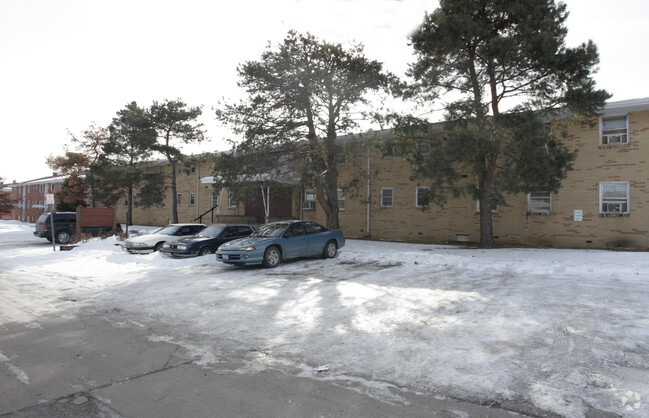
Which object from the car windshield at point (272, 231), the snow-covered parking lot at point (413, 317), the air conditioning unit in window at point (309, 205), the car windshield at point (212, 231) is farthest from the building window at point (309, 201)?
the snow-covered parking lot at point (413, 317)

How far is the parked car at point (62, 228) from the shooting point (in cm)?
2119

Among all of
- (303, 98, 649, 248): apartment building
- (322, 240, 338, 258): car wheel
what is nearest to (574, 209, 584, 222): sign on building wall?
(303, 98, 649, 248): apartment building

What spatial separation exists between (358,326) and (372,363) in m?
1.42

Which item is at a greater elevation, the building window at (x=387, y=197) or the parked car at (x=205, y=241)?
the building window at (x=387, y=197)

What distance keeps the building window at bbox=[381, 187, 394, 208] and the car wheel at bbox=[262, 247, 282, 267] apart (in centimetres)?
1117

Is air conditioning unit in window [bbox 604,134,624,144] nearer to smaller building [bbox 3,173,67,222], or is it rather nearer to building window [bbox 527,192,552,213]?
building window [bbox 527,192,552,213]

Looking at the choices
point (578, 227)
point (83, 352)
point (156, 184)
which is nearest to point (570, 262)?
point (578, 227)

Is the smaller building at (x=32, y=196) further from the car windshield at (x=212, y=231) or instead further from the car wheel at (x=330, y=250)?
the car wheel at (x=330, y=250)

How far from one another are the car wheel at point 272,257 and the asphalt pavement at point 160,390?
677 cm

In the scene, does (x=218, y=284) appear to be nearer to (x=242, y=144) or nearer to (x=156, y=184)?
(x=242, y=144)

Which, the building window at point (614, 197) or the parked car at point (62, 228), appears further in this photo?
the parked car at point (62, 228)

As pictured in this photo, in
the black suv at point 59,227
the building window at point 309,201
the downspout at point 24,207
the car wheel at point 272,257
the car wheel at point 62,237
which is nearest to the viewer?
the car wheel at point 272,257

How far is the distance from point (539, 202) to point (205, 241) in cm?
1443

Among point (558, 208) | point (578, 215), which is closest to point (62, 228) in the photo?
point (558, 208)
